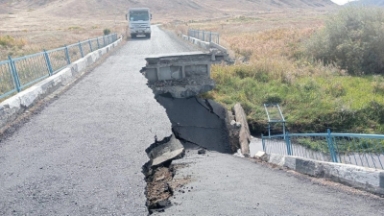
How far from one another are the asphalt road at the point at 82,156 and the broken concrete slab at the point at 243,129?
10.4ft

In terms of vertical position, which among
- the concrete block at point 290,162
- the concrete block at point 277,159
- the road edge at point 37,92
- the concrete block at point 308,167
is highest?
the road edge at point 37,92

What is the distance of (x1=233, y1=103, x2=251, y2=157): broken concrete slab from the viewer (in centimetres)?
964

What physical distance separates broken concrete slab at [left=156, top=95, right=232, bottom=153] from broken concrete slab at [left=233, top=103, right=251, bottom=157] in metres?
0.46

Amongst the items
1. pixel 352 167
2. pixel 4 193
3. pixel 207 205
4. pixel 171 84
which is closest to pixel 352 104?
pixel 171 84

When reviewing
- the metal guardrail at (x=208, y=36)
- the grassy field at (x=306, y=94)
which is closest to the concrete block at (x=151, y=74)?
the grassy field at (x=306, y=94)

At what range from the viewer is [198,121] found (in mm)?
10562

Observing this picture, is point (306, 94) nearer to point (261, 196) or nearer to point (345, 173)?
point (345, 173)

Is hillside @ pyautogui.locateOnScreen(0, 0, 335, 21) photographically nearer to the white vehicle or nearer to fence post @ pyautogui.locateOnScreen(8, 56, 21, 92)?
the white vehicle

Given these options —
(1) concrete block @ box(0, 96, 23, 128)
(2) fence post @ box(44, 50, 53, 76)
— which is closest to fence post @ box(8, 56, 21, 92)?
(1) concrete block @ box(0, 96, 23, 128)

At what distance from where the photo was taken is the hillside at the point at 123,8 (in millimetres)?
95562

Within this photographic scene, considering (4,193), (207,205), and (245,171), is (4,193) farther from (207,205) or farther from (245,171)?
(245,171)

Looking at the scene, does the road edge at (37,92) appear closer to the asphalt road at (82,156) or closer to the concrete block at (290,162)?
the asphalt road at (82,156)

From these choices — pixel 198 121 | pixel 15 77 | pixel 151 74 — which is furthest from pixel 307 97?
pixel 15 77

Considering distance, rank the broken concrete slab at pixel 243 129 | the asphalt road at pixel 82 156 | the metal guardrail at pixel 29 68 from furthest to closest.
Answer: the broken concrete slab at pixel 243 129, the metal guardrail at pixel 29 68, the asphalt road at pixel 82 156
